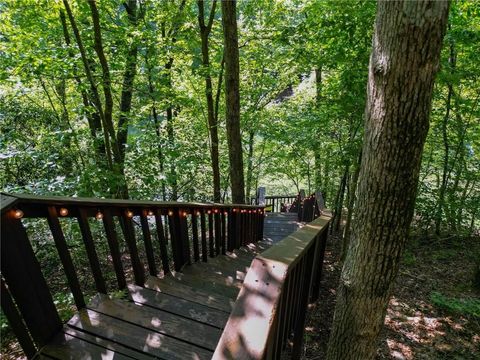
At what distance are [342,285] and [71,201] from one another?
1969 mm

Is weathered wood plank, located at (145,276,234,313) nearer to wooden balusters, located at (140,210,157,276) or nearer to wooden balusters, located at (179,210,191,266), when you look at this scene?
wooden balusters, located at (140,210,157,276)

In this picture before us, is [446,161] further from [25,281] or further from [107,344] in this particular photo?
[25,281]

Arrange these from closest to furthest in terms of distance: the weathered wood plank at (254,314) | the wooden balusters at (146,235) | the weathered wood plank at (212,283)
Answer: the weathered wood plank at (254,314)
the wooden balusters at (146,235)
the weathered wood plank at (212,283)

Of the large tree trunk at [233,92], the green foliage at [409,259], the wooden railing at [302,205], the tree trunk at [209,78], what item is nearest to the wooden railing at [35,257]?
the large tree trunk at [233,92]

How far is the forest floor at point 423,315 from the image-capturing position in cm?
325

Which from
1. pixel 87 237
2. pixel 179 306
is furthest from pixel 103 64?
pixel 179 306

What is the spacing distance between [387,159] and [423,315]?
3170 millimetres

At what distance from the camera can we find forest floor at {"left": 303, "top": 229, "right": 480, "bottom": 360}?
A: 3.25 m

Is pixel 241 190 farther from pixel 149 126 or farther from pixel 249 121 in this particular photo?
pixel 249 121

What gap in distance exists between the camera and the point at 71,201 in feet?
6.57

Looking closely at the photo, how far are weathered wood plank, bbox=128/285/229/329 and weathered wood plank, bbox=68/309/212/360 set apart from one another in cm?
28

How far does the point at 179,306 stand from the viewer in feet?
7.97

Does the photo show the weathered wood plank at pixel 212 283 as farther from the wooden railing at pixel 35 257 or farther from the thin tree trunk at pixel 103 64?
the thin tree trunk at pixel 103 64

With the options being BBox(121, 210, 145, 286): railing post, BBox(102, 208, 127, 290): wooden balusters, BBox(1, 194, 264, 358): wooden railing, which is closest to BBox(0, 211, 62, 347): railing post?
BBox(1, 194, 264, 358): wooden railing
